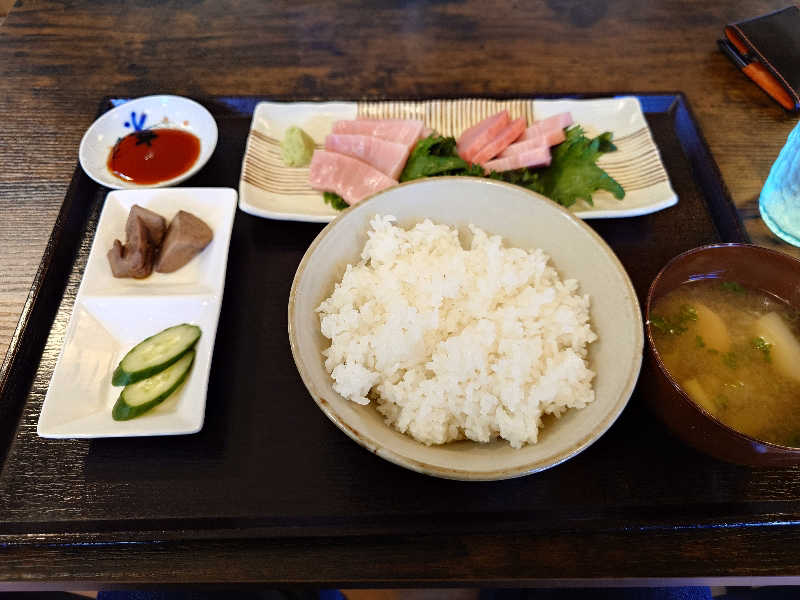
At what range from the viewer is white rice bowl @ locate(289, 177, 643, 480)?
1368 millimetres

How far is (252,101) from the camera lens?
2.63 m

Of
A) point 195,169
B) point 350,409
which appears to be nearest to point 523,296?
point 350,409

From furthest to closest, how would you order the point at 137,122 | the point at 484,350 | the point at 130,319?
the point at 137,122 < the point at 130,319 < the point at 484,350

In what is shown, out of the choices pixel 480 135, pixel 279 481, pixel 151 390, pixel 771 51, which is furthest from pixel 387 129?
pixel 771 51

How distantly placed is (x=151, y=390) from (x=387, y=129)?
5.13 ft

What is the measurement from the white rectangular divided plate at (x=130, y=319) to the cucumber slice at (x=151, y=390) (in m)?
0.03

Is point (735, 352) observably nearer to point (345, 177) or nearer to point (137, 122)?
point (345, 177)

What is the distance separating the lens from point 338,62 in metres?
2.88

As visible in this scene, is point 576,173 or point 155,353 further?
point 576,173

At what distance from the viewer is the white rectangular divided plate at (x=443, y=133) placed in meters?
2.24

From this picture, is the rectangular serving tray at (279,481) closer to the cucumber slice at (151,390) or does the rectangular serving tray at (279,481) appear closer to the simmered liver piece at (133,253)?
the cucumber slice at (151,390)

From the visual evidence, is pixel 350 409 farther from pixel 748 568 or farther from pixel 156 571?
pixel 748 568

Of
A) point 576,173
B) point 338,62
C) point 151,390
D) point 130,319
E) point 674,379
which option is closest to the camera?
point 674,379

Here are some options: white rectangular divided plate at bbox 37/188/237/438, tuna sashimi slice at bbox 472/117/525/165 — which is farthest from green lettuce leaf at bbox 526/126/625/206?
white rectangular divided plate at bbox 37/188/237/438
